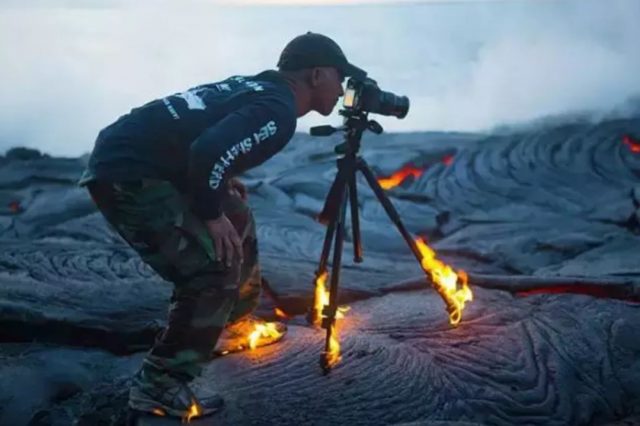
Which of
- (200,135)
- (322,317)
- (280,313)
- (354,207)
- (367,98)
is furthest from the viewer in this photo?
(280,313)

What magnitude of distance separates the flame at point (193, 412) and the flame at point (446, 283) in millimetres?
1430

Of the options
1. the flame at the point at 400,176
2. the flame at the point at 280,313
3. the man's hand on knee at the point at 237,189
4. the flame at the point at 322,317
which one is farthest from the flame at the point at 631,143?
the man's hand on knee at the point at 237,189

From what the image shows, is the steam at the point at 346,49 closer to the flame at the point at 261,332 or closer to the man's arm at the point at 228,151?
the flame at the point at 261,332

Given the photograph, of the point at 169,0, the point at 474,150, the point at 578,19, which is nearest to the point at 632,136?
the point at 474,150

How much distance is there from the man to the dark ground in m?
0.31

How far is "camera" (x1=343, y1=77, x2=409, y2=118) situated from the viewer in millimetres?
4113

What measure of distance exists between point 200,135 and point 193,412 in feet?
3.97

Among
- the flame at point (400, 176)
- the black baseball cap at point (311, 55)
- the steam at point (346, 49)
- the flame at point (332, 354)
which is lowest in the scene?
the flame at point (332, 354)

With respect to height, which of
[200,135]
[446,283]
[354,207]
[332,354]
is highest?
[200,135]

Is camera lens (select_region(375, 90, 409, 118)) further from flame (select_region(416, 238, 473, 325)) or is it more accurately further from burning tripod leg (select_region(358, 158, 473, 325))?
flame (select_region(416, 238, 473, 325))

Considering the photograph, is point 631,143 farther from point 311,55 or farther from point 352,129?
point 311,55

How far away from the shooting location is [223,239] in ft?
11.8

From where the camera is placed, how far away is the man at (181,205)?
3.56 metres

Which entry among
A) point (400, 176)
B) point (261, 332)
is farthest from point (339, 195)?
point (400, 176)
